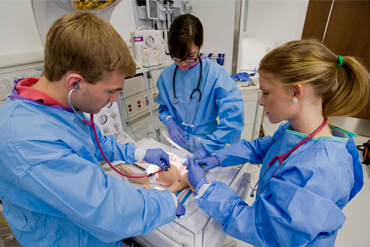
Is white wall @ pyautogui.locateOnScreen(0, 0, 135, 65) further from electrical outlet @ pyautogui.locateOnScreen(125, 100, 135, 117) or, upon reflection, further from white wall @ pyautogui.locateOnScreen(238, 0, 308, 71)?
white wall @ pyautogui.locateOnScreen(238, 0, 308, 71)

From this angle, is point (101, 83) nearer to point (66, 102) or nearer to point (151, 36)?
point (66, 102)

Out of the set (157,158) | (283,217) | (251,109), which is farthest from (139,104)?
(283,217)

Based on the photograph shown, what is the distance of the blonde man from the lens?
1.76 feet

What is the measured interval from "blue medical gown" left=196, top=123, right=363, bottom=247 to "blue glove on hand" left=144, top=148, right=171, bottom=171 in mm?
442

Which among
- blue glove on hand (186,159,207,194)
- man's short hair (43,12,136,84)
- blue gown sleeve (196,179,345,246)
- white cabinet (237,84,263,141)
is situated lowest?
white cabinet (237,84,263,141)

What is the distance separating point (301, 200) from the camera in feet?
2.00

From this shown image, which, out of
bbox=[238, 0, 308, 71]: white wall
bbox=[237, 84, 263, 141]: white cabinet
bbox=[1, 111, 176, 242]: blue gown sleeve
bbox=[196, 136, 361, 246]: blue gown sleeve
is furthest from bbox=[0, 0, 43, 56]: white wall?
bbox=[238, 0, 308, 71]: white wall

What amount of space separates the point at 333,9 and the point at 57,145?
4.44m

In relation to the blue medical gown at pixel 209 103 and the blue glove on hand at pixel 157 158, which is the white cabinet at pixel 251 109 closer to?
the blue medical gown at pixel 209 103

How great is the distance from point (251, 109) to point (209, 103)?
1.14 m

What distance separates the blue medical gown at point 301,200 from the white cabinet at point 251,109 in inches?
59.8

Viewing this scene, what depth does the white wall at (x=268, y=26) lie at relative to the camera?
11.5ft

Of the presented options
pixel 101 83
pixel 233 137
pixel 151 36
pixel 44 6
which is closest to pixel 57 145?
pixel 101 83

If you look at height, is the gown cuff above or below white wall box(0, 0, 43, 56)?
below
